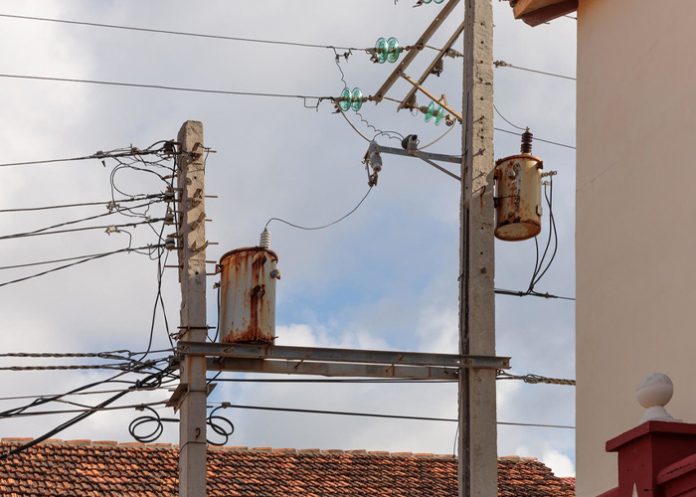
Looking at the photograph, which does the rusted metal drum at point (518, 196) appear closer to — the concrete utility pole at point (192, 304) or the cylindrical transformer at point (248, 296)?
the cylindrical transformer at point (248, 296)

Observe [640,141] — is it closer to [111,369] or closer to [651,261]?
[651,261]

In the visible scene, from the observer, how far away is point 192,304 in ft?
45.1

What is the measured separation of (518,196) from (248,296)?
2.59m

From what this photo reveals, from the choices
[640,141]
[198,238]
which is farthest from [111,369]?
[640,141]

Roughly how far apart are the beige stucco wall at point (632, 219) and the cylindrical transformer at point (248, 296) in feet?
9.53

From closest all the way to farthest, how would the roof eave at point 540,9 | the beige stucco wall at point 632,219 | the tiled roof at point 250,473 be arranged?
the beige stucco wall at point 632,219, the roof eave at point 540,9, the tiled roof at point 250,473

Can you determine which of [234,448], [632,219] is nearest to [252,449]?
[234,448]

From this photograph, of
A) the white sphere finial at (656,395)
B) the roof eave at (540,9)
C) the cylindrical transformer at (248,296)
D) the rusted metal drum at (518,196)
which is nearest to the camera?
the white sphere finial at (656,395)

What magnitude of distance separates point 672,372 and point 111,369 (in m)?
6.24

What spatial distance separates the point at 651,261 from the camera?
10961 mm

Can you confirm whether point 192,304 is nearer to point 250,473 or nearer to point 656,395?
point 656,395

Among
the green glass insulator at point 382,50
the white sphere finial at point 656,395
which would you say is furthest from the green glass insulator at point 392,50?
the white sphere finial at point 656,395

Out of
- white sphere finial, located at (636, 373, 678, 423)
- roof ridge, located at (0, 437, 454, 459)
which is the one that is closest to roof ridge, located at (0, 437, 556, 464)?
roof ridge, located at (0, 437, 454, 459)

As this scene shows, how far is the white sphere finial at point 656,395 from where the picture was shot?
9102 mm
